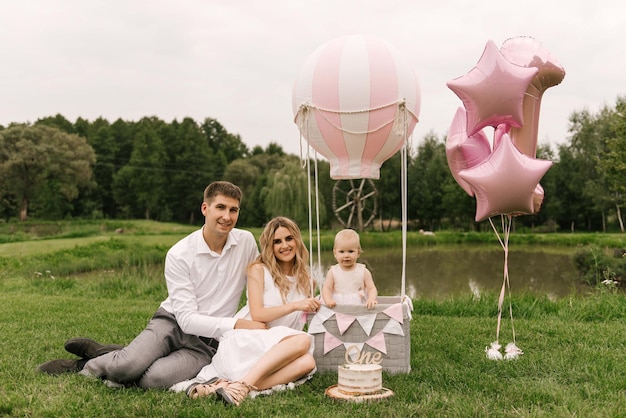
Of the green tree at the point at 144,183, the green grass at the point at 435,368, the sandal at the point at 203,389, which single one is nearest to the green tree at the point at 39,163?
the green tree at the point at 144,183

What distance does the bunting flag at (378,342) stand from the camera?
151 inches

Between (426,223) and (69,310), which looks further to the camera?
(426,223)

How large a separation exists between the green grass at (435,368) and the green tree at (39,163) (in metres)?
25.4

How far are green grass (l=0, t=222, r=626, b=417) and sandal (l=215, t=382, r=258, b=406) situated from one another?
6 centimetres

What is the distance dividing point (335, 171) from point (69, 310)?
3828 mm

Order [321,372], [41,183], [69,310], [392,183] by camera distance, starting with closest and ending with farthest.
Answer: [321,372] → [69,310] → [392,183] → [41,183]

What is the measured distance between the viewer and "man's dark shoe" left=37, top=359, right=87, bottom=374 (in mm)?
3729

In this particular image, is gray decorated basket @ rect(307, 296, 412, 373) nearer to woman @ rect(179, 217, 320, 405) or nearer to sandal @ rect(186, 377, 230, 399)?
woman @ rect(179, 217, 320, 405)

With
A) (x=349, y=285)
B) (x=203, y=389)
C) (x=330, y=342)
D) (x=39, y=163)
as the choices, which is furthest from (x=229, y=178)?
(x=203, y=389)

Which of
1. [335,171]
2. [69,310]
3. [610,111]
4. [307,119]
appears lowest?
[69,310]

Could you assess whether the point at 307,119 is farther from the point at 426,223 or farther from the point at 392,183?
the point at 426,223

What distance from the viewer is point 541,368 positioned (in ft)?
12.6

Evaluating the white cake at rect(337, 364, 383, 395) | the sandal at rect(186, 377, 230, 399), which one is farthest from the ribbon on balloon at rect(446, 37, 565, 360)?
the sandal at rect(186, 377, 230, 399)

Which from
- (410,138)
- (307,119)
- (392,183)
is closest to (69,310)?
(307,119)
